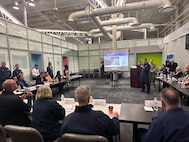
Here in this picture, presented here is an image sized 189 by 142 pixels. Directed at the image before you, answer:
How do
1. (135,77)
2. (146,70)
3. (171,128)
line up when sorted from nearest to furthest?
(171,128)
(146,70)
(135,77)

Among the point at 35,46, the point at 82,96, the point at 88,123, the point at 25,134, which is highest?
the point at 35,46

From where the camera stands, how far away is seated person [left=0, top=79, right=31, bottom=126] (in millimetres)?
1696

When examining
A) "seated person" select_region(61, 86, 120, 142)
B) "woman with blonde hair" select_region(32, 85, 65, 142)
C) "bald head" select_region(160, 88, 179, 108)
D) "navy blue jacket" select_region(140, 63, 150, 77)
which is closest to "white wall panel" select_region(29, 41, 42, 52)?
"navy blue jacket" select_region(140, 63, 150, 77)

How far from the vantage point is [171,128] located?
946mm

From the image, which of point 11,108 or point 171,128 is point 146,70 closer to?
point 171,128

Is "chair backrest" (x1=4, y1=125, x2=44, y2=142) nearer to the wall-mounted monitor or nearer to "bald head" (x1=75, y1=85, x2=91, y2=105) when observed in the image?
"bald head" (x1=75, y1=85, x2=91, y2=105)

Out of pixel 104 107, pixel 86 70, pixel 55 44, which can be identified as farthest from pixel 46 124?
pixel 86 70

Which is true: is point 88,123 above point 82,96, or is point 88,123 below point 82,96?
below

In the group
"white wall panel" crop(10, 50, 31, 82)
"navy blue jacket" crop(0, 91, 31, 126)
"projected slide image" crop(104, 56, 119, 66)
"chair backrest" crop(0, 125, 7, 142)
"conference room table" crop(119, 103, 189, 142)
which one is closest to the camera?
"chair backrest" crop(0, 125, 7, 142)

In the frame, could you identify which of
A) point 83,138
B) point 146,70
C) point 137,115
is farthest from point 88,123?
point 146,70

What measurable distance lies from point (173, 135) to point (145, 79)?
4.83m

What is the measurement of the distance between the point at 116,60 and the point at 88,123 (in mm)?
6740

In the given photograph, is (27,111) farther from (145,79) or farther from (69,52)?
(69,52)

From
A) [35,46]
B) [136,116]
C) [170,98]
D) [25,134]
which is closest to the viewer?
[170,98]
